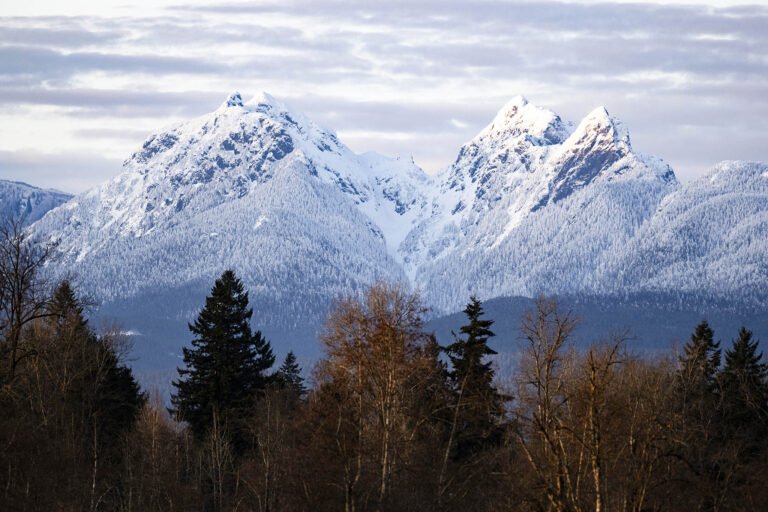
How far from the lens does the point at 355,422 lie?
61406 millimetres

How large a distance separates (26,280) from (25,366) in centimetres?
1550

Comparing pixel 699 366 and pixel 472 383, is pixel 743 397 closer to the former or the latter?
pixel 699 366

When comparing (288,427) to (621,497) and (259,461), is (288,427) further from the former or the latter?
(621,497)

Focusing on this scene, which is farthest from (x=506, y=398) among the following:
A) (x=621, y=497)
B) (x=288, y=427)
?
(x=288, y=427)

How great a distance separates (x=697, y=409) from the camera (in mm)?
73438

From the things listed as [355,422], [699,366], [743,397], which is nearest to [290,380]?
[699,366]

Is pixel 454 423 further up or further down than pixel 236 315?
further down

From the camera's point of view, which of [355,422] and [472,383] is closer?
[355,422]

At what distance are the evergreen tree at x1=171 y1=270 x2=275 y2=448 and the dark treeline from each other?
0.32ft

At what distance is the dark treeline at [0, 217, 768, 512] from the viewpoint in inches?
2078

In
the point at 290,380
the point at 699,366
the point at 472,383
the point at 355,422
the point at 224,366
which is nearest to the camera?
the point at 355,422

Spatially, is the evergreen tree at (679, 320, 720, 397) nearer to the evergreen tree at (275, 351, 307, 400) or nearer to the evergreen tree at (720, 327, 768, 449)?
the evergreen tree at (720, 327, 768, 449)

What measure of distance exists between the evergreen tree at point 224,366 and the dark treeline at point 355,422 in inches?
3.8

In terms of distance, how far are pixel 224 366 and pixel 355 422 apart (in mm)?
19308
